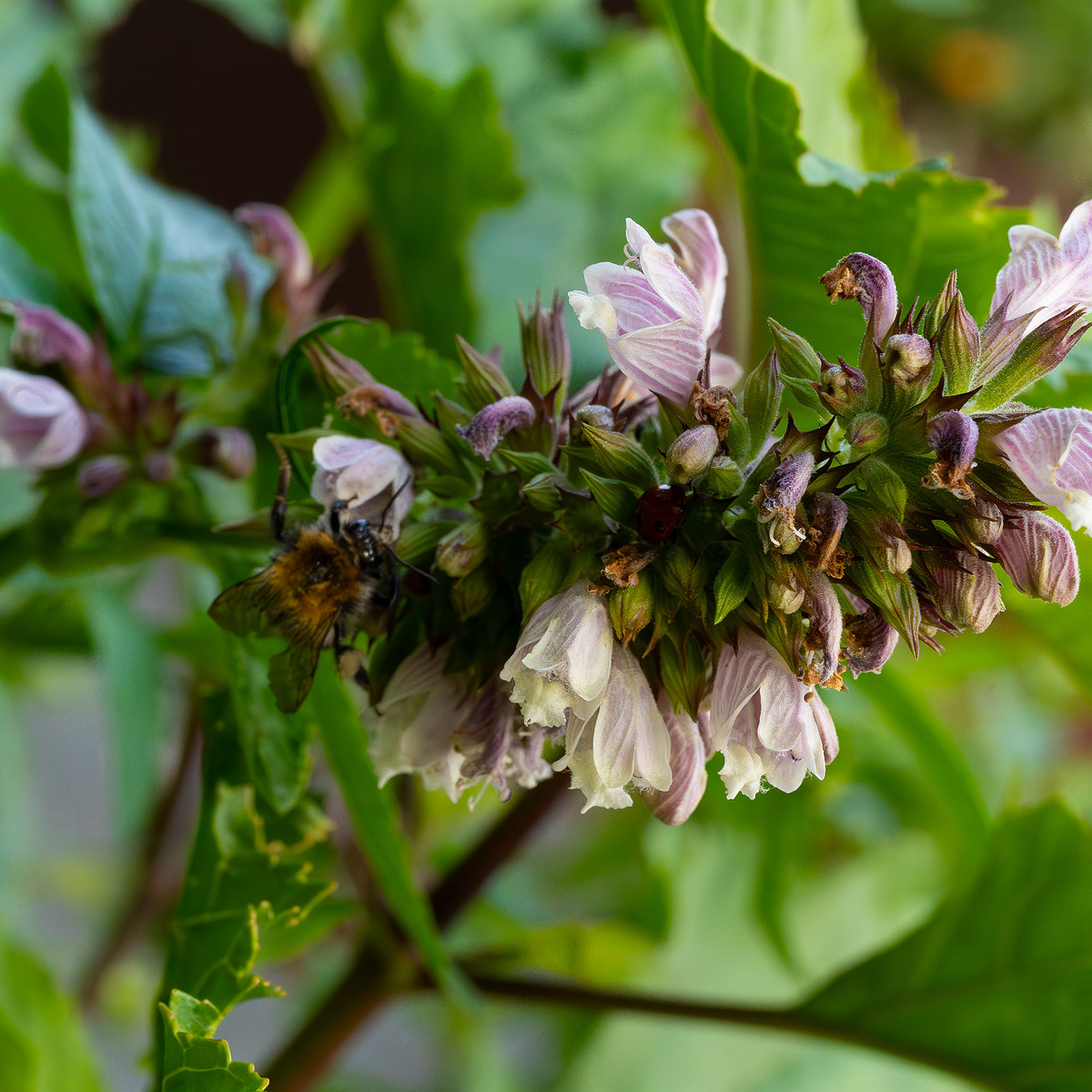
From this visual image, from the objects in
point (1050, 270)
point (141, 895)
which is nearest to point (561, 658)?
point (1050, 270)

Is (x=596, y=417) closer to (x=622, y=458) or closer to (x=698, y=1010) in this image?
(x=622, y=458)

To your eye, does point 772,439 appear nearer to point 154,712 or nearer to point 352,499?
point 352,499

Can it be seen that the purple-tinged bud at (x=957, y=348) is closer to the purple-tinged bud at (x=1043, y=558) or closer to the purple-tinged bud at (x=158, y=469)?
the purple-tinged bud at (x=1043, y=558)

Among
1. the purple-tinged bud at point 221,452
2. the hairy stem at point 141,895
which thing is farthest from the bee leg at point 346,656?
the hairy stem at point 141,895

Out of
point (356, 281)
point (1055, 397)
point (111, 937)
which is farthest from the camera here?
point (356, 281)

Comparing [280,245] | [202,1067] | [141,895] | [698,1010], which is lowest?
[141,895]

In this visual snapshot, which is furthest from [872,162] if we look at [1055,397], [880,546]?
[880,546]
